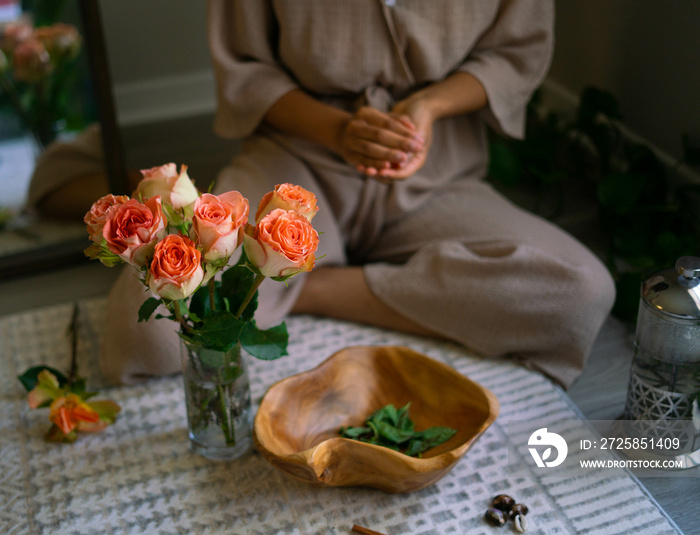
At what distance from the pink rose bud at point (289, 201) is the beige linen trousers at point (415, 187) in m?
0.45

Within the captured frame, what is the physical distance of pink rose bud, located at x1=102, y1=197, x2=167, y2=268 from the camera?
2.66 feet

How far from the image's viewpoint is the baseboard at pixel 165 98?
2.22 meters

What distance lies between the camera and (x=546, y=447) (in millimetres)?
1143

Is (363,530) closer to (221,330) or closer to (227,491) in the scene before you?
(227,491)

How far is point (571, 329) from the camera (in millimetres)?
1275

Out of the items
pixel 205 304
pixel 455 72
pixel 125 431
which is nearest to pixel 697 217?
pixel 455 72

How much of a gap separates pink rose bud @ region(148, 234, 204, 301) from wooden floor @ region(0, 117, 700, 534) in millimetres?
762

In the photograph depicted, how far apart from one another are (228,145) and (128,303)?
1.03m

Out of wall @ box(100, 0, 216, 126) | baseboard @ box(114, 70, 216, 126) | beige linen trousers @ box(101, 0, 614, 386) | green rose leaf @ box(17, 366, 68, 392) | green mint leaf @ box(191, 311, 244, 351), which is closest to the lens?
green mint leaf @ box(191, 311, 244, 351)

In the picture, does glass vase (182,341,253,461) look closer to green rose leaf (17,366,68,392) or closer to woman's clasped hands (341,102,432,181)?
green rose leaf (17,366,68,392)

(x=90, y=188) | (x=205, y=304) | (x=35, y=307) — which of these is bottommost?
(x=35, y=307)

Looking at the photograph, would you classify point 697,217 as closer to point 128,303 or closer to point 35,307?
point 128,303

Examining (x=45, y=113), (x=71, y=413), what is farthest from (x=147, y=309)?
(x=45, y=113)

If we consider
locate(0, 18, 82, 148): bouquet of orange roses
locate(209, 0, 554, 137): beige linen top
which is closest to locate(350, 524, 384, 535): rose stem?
locate(209, 0, 554, 137): beige linen top
